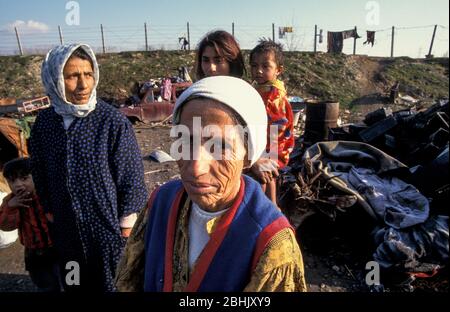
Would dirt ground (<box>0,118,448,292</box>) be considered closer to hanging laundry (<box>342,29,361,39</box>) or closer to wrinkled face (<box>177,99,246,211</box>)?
wrinkled face (<box>177,99,246,211</box>)

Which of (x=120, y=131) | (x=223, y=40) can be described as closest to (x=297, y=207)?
(x=223, y=40)

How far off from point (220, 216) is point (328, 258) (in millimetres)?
2788

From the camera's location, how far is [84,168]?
1.75 m

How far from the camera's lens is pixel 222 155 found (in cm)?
103

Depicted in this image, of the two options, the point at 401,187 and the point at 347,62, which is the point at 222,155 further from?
the point at 347,62

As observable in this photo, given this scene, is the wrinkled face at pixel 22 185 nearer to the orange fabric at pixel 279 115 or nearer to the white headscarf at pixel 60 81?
the white headscarf at pixel 60 81

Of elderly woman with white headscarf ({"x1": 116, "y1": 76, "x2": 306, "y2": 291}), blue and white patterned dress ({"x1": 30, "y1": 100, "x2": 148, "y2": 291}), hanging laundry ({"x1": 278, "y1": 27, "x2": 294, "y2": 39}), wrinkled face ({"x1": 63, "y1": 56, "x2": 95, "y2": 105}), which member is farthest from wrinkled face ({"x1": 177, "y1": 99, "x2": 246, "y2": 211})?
hanging laundry ({"x1": 278, "y1": 27, "x2": 294, "y2": 39})

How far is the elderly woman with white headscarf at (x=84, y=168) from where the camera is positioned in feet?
5.73

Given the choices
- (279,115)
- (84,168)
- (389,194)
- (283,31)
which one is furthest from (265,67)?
(283,31)

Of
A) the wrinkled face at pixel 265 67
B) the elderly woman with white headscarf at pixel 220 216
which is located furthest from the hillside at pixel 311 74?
the elderly woman with white headscarf at pixel 220 216

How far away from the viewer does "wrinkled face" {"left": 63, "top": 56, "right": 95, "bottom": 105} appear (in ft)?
5.76

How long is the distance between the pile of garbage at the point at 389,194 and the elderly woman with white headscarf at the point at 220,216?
251cm

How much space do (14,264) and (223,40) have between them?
10.0 feet

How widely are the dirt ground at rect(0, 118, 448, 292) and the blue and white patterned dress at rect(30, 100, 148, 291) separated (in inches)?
56.5
